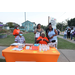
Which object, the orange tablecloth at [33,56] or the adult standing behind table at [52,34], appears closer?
the orange tablecloth at [33,56]

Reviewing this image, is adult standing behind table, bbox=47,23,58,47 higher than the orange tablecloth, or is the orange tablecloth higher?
adult standing behind table, bbox=47,23,58,47

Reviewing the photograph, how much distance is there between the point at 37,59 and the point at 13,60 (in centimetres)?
77

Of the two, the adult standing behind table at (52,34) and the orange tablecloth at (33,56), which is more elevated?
A: the adult standing behind table at (52,34)

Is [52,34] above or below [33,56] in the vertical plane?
above

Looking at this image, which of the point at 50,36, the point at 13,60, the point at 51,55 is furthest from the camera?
the point at 50,36

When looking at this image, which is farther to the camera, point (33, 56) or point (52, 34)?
point (52, 34)

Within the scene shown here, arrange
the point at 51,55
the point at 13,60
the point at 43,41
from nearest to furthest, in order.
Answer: the point at 51,55
the point at 13,60
the point at 43,41

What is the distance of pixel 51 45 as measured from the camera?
2480 mm

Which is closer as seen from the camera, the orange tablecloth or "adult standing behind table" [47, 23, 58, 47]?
the orange tablecloth
